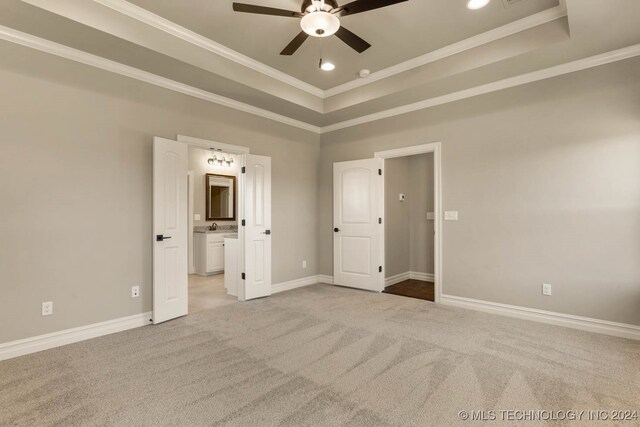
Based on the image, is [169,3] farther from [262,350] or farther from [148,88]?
[262,350]

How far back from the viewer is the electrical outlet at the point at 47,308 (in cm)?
288

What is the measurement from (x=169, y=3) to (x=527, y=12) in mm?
3380

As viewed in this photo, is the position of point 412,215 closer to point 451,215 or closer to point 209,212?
point 451,215

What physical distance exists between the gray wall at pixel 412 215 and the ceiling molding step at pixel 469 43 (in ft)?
5.34

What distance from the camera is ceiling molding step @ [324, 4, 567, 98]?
2969mm

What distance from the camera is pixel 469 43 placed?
343 centimetres

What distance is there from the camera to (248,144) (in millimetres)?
4672

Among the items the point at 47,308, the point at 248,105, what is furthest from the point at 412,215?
the point at 47,308

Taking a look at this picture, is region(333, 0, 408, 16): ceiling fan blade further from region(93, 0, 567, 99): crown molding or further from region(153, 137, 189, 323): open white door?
region(153, 137, 189, 323): open white door

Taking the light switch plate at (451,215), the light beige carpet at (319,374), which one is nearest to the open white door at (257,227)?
the light beige carpet at (319,374)

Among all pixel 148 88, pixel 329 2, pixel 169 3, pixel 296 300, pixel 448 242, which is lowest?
pixel 296 300

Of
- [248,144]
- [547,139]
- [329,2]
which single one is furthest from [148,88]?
[547,139]

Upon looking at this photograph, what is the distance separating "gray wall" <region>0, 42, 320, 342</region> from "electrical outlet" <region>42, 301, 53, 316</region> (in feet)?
0.13

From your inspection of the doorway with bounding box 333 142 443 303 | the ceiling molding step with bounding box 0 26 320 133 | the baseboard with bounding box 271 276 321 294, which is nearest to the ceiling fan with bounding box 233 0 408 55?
the ceiling molding step with bounding box 0 26 320 133
